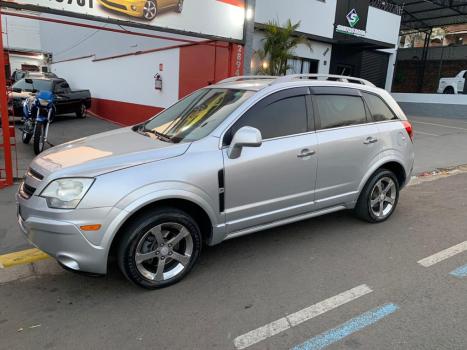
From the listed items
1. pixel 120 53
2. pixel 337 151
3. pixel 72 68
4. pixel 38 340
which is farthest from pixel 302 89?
pixel 72 68

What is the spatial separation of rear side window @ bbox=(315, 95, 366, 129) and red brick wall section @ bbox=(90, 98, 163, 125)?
325 inches

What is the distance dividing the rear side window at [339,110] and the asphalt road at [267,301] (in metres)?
1.32

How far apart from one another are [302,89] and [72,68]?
18131 millimetres

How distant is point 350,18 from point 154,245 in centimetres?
1558

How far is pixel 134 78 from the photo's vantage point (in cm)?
1348

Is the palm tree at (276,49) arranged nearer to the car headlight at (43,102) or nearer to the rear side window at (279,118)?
the car headlight at (43,102)

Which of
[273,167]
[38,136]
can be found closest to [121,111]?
[38,136]

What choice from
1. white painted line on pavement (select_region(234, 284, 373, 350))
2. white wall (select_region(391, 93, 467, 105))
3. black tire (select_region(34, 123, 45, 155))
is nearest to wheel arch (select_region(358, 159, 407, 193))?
white painted line on pavement (select_region(234, 284, 373, 350))

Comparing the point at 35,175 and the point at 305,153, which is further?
the point at 305,153

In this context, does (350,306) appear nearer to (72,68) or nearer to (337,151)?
(337,151)

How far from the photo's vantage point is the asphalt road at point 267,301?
2771 millimetres

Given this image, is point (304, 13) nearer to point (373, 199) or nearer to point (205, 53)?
point (205, 53)

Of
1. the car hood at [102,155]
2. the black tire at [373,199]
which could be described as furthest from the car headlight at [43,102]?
the black tire at [373,199]

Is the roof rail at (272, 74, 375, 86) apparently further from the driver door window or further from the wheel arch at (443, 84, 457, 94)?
the wheel arch at (443, 84, 457, 94)
